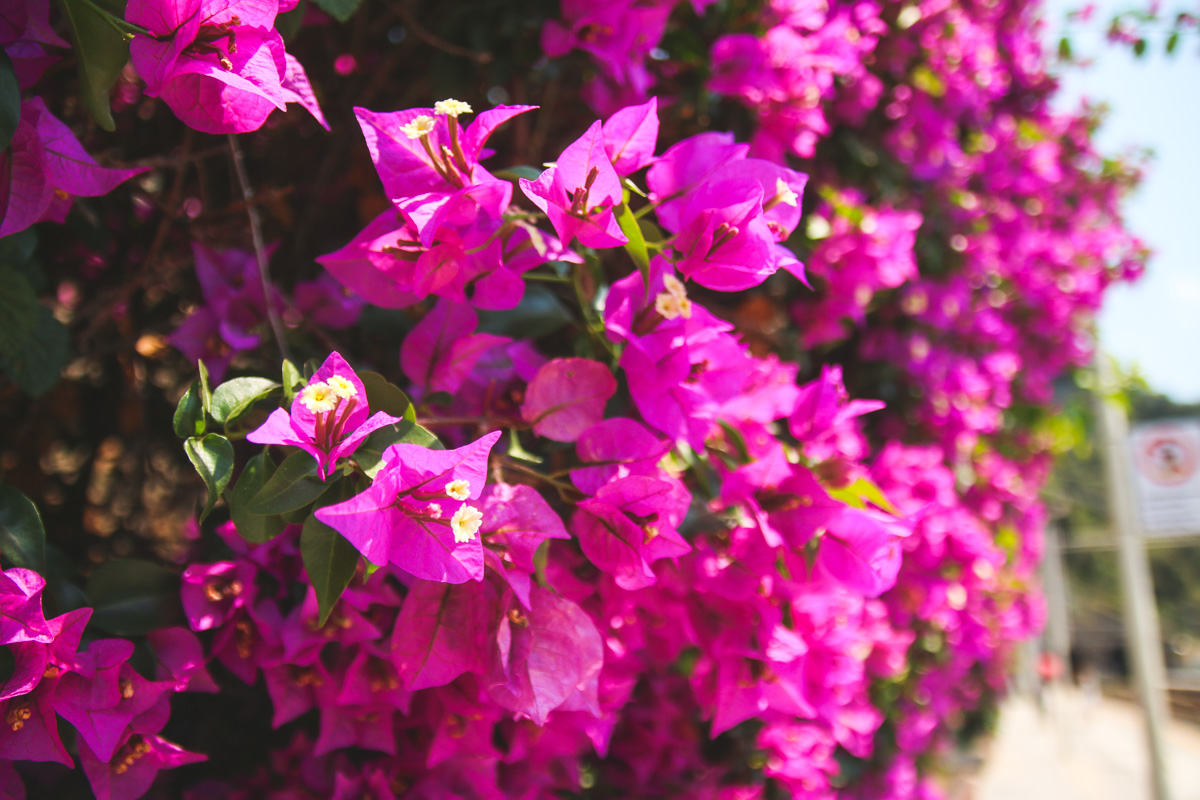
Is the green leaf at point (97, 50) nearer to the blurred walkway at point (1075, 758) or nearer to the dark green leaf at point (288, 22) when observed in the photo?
the dark green leaf at point (288, 22)

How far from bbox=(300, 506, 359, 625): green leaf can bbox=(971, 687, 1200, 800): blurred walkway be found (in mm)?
3842

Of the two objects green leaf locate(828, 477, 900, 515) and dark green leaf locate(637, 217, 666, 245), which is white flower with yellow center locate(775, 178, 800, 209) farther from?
green leaf locate(828, 477, 900, 515)

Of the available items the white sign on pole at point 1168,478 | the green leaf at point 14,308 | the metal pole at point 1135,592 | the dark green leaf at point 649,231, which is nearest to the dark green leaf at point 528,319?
the dark green leaf at point 649,231

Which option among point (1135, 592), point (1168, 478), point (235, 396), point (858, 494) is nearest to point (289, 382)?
point (235, 396)

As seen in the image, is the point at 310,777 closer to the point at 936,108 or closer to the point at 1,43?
the point at 1,43

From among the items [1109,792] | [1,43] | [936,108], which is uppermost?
[1109,792]

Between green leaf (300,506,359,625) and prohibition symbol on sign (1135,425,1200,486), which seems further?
prohibition symbol on sign (1135,425,1200,486)

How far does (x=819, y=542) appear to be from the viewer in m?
0.71

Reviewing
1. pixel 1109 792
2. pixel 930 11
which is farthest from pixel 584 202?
pixel 1109 792

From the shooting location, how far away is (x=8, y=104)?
487mm

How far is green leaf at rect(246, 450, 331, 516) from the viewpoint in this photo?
1.50 feet

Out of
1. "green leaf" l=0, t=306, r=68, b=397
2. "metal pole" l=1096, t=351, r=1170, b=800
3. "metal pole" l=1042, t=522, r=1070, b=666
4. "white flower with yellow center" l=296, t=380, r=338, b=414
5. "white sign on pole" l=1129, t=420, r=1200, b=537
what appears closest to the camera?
"white flower with yellow center" l=296, t=380, r=338, b=414

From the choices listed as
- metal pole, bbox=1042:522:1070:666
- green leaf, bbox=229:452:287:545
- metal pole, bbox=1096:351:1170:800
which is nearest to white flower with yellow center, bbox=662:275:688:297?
green leaf, bbox=229:452:287:545

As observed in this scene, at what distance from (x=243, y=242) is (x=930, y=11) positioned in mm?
1395
